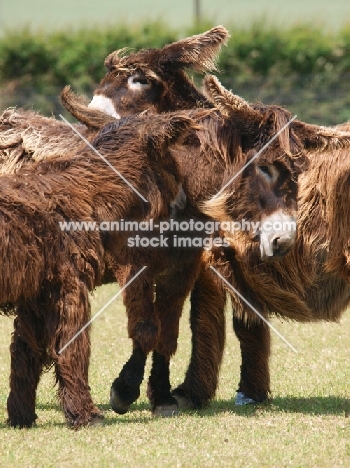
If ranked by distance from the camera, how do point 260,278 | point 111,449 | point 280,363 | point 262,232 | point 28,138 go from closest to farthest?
point 111,449 < point 262,232 < point 260,278 < point 28,138 < point 280,363

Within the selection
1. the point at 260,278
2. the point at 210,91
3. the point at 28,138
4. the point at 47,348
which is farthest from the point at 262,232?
the point at 28,138

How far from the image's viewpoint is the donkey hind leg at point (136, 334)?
6.87 metres

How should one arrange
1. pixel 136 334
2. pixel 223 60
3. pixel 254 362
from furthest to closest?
pixel 223 60
pixel 254 362
pixel 136 334

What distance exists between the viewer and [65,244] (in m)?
6.36

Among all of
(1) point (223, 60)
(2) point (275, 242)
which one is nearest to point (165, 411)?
(2) point (275, 242)

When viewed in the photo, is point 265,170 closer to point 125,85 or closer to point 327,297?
point 327,297

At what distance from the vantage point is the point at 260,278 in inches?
293

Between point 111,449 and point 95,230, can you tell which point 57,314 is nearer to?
point 95,230

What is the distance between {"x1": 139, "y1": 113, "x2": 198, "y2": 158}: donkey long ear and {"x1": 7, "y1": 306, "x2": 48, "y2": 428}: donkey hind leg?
146 centimetres

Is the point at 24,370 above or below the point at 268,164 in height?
below

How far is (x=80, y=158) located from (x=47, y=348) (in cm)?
135

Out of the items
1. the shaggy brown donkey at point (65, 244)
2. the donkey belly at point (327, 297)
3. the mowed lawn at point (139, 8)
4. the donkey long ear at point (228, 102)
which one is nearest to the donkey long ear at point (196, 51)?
the donkey long ear at point (228, 102)

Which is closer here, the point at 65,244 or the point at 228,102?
the point at 65,244

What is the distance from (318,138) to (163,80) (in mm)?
2018
